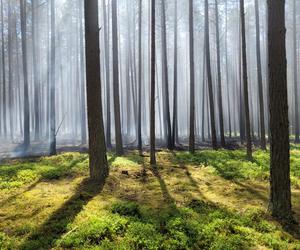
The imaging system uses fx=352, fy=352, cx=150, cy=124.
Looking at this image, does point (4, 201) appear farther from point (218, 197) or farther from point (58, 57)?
point (58, 57)

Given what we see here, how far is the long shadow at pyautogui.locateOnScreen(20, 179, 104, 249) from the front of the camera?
6.08 m

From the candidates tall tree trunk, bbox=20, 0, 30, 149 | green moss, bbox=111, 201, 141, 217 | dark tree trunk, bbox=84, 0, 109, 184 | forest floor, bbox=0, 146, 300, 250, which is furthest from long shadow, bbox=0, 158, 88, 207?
tall tree trunk, bbox=20, 0, 30, 149

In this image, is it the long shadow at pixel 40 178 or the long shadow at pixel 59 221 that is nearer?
the long shadow at pixel 59 221

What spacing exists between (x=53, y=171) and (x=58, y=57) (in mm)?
26611

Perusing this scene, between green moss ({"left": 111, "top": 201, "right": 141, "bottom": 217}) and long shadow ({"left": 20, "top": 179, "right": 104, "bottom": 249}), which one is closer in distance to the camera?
long shadow ({"left": 20, "top": 179, "right": 104, "bottom": 249})

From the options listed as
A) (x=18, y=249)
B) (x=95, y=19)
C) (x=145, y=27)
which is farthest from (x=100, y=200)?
(x=145, y=27)

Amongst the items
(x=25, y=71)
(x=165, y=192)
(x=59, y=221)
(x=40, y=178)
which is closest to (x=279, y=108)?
(x=165, y=192)

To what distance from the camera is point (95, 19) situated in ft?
33.1

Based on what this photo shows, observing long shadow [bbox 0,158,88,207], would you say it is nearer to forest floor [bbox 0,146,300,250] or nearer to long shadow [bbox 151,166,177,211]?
forest floor [bbox 0,146,300,250]

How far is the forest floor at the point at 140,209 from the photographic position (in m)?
6.29

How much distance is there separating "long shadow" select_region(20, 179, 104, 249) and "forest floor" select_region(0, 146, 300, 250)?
0.06 ft

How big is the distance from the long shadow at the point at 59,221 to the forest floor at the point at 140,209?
0.02 metres

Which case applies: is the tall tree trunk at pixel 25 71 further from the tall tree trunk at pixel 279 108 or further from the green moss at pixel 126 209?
the tall tree trunk at pixel 279 108

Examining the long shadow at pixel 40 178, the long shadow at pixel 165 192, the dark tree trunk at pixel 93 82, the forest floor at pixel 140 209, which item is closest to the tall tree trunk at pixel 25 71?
the long shadow at pixel 40 178
